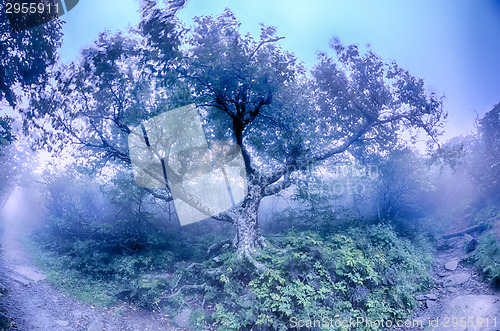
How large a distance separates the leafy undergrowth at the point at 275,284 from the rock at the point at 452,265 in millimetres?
2775

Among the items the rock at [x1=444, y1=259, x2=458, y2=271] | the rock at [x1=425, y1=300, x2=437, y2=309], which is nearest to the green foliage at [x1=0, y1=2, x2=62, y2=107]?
the rock at [x1=425, y1=300, x2=437, y2=309]

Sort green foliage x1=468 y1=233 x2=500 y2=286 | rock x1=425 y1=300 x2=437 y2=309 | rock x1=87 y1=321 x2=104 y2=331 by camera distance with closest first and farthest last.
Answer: rock x1=87 y1=321 x2=104 y2=331
rock x1=425 y1=300 x2=437 y2=309
green foliage x1=468 y1=233 x2=500 y2=286

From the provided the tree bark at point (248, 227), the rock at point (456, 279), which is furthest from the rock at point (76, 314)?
the rock at point (456, 279)

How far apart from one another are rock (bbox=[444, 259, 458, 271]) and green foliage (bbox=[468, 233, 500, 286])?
2.23ft

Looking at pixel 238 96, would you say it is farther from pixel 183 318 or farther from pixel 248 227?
pixel 183 318

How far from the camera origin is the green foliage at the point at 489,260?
800cm

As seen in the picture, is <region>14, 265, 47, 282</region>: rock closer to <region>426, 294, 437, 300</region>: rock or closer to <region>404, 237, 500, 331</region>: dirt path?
<region>404, 237, 500, 331</region>: dirt path

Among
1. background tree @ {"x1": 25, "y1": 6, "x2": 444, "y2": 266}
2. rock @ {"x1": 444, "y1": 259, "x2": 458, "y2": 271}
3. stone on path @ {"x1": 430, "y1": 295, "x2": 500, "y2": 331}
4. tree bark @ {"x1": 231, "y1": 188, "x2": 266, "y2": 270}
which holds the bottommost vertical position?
stone on path @ {"x1": 430, "y1": 295, "x2": 500, "y2": 331}

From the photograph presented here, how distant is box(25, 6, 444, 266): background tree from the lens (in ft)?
26.1

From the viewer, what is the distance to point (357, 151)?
13719 mm

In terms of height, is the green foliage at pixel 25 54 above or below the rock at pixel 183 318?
above

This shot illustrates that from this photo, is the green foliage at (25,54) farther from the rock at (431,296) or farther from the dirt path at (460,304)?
the rock at (431,296)

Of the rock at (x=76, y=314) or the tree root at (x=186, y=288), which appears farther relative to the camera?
the tree root at (x=186, y=288)

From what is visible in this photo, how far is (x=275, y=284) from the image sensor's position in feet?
22.0
